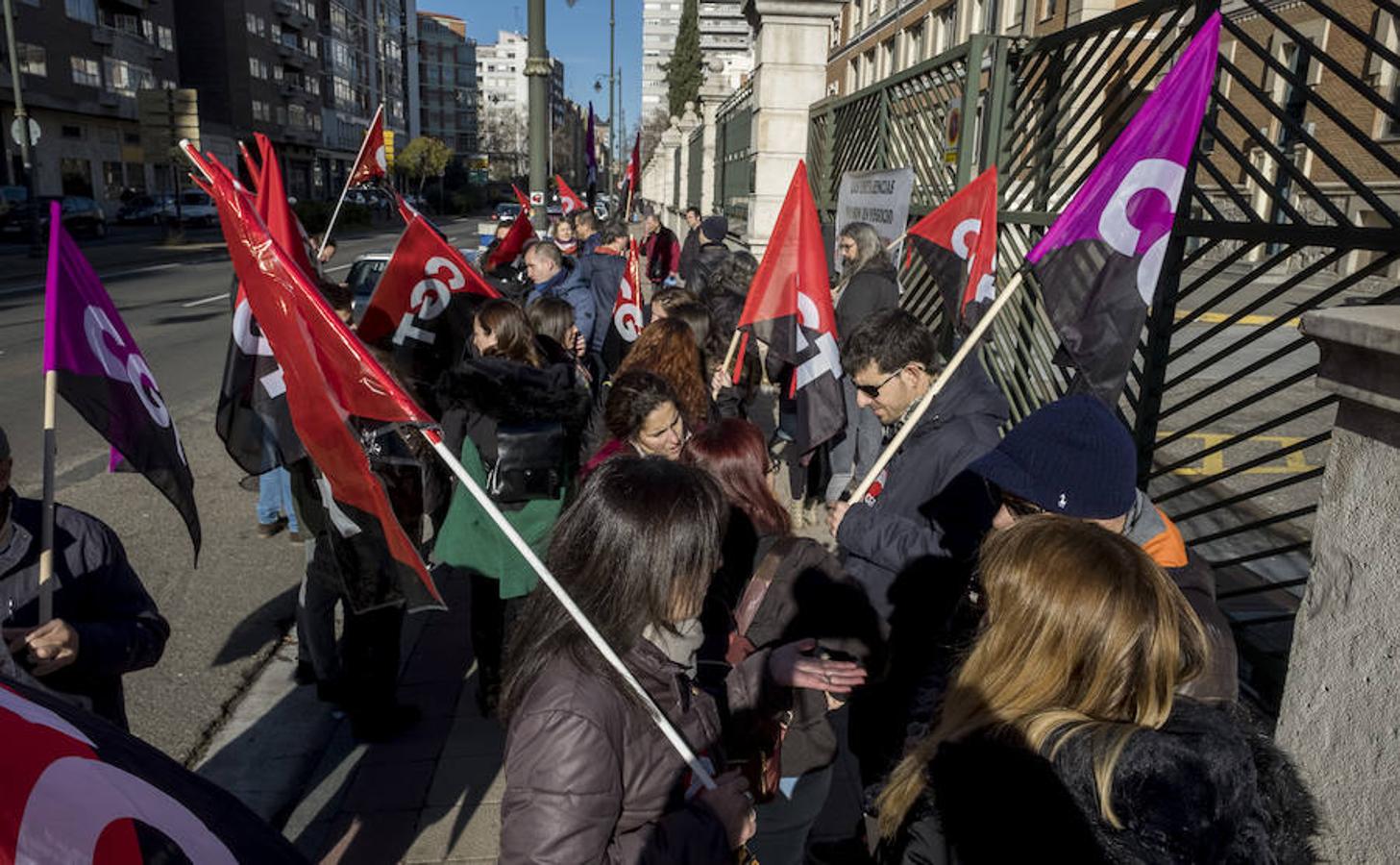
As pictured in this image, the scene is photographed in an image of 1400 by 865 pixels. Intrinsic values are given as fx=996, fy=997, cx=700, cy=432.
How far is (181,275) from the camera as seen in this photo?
24219mm

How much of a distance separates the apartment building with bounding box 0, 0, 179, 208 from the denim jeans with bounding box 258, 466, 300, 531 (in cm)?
4451

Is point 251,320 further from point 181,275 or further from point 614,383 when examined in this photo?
point 181,275

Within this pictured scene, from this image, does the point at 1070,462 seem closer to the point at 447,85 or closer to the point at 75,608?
the point at 75,608

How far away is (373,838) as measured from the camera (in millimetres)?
3582

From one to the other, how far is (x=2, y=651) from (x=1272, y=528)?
287 inches

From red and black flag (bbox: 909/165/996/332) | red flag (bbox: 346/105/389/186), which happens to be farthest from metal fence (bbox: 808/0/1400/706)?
red flag (bbox: 346/105/389/186)

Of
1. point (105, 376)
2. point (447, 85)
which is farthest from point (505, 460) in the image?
point (447, 85)

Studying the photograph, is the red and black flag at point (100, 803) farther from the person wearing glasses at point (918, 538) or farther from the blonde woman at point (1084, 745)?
the person wearing glasses at point (918, 538)

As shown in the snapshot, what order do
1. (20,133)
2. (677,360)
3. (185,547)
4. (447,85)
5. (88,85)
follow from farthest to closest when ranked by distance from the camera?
1. (447,85)
2. (88,85)
3. (20,133)
4. (185,547)
5. (677,360)

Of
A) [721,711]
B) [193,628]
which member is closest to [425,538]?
[193,628]

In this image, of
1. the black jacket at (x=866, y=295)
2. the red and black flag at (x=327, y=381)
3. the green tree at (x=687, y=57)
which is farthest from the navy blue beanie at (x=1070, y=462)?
the green tree at (x=687, y=57)

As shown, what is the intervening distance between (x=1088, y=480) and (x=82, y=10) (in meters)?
61.3

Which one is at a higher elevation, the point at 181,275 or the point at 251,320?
the point at 251,320

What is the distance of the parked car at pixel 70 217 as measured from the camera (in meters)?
33.8
